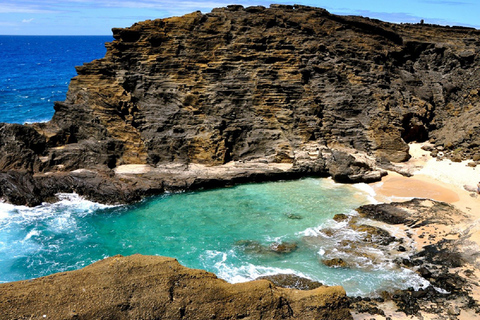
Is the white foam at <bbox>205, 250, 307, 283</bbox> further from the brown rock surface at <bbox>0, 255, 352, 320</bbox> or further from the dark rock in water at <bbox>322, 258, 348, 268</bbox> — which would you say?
the brown rock surface at <bbox>0, 255, 352, 320</bbox>

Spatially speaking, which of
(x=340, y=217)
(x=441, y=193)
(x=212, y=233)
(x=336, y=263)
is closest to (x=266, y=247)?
(x=212, y=233)

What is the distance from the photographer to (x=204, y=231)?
2150 centimetres

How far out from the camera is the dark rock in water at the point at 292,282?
16.3 meters

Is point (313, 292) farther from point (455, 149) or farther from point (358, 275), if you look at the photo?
point (455, 149)

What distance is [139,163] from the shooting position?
94.9ft

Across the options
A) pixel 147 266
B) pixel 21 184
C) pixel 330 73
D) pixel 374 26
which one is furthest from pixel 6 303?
pixel 374 26

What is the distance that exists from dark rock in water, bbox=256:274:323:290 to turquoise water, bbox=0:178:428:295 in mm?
581

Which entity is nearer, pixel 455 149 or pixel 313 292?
pixel 313 292

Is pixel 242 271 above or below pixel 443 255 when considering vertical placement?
below

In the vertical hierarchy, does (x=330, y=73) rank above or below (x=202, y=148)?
above

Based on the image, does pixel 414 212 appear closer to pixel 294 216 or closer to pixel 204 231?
pixel 294 216

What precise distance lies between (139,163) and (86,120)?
5.05 meters

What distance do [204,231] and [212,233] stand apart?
53 centimetres

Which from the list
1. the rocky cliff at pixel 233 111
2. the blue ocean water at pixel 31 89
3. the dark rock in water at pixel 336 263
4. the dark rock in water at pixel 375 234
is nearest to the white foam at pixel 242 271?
the dark rock in water at pixel 336 263
